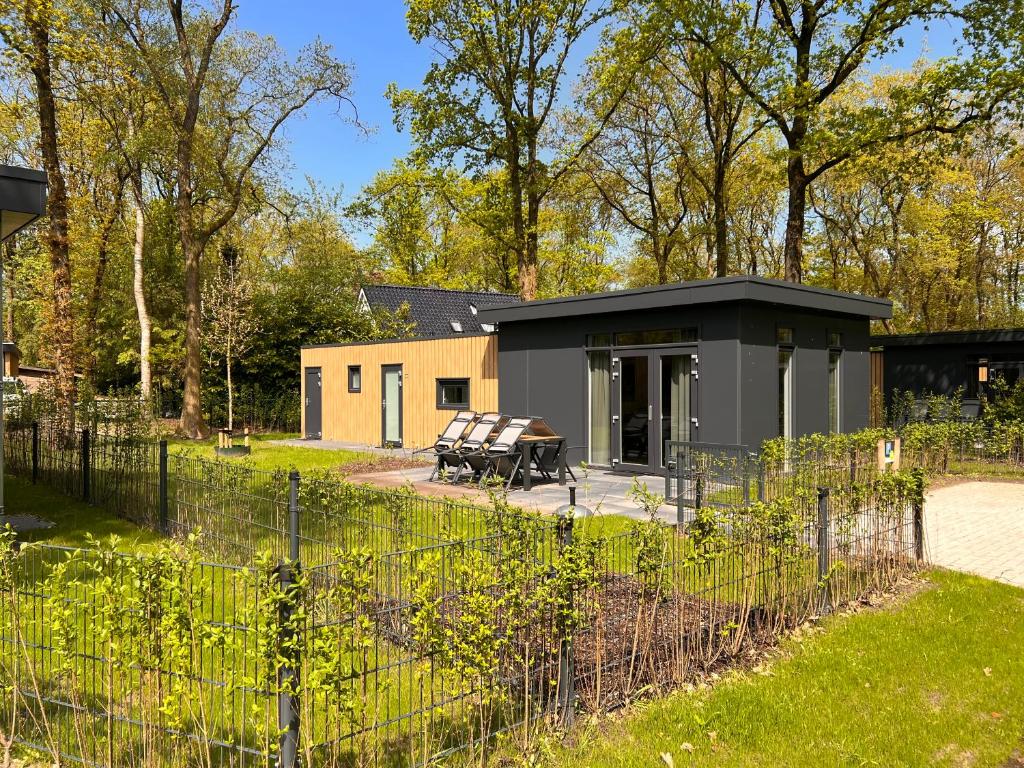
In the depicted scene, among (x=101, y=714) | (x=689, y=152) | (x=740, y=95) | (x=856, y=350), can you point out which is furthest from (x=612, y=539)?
(x=689, y=152)

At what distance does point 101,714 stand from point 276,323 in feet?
68.7

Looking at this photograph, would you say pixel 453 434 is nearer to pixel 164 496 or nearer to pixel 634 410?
pixel 634 410

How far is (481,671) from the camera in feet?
10.2

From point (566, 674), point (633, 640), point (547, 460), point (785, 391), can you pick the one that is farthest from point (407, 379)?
point (566, 674)

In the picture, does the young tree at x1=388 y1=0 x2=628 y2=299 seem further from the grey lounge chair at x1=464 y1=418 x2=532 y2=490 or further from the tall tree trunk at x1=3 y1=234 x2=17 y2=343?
the tall tree trunk at x1=3 y1=234 x2=17 y2=343

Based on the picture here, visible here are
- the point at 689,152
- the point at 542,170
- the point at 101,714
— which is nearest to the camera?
the point at 101,714

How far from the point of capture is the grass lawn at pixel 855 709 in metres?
3.34

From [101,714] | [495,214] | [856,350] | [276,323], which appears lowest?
[101,714]

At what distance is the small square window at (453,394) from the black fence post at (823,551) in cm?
1043

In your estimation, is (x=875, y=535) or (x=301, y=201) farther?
(x=301, y=201)

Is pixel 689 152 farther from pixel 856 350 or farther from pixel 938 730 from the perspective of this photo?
pixel 938 730

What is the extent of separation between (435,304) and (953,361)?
55.9ft

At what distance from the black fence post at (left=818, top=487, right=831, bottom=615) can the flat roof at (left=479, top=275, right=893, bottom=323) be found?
16.5 ft

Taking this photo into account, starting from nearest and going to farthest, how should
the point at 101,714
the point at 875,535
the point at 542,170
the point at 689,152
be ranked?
1. the point at 101,714
2. the point at 875,535
3. the point at 542,170
4. the point at 689,152
